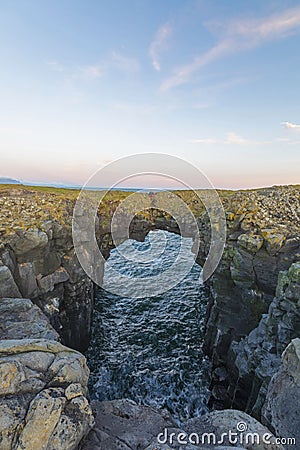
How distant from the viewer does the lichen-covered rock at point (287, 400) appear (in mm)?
11328

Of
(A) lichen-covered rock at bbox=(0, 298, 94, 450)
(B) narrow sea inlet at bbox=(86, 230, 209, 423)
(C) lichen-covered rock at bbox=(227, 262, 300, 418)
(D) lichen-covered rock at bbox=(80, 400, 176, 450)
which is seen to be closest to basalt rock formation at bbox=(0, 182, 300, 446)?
(C) lichen-covered rock at bbox=(227, 262, 300, 418)

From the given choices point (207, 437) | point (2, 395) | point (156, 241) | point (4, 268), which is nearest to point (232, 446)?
point (207, 437)

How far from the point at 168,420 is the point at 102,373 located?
17.5 meters

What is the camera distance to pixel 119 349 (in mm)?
29438

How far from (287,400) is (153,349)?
19.2 metres

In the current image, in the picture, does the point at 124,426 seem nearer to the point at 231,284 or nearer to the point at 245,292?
the point at 245,292

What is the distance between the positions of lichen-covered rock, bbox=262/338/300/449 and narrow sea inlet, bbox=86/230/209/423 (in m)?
11.9

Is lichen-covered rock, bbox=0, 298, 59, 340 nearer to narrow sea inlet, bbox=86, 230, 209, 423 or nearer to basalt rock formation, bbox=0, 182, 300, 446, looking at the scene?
basalt rock formation, bbox=0, 182, 300, 446

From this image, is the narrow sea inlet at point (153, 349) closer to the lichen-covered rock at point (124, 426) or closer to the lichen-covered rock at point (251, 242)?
the lichen-covered rock at point (251, 242)

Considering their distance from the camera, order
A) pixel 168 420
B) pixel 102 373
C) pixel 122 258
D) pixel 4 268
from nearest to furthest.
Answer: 1. pixel 168 420
2. pixel 4 268
3. pixel 102 373
4. pixel 122 258

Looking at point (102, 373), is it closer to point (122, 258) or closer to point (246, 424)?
point (246, 424)

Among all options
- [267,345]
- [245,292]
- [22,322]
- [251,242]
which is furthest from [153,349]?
[22,322]

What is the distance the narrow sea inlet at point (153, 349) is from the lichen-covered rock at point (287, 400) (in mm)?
11855

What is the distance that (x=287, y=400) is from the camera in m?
11.8
